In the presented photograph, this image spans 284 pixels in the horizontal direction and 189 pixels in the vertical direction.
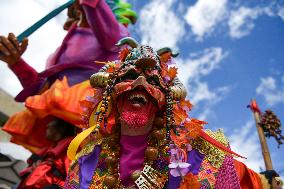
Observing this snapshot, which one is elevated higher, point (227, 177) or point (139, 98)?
point (139, 98)

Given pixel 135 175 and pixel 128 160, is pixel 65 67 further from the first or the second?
pixel 135 175

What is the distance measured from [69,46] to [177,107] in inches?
61.1

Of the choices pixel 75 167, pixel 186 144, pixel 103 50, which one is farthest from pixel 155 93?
pixel 103 50

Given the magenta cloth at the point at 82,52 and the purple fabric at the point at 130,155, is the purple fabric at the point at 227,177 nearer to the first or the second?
the purple fabric at the point at 130,155

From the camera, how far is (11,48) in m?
2.88

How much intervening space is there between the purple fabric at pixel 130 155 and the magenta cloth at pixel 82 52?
117 centimetres

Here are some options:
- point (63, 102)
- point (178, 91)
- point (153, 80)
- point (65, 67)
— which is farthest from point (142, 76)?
point (65, 67)

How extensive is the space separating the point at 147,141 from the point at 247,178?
0.54m

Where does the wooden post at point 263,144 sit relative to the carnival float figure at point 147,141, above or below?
above

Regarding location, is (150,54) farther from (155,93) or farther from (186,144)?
(186,144)

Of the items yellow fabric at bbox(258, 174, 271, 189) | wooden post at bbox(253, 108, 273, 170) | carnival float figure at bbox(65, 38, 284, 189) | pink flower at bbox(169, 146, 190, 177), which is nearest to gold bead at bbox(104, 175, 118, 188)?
carnival float figure at bbox(65, 38, 284, 189)

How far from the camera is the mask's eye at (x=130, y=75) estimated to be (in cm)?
186

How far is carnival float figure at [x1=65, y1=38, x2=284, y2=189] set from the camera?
1676mm

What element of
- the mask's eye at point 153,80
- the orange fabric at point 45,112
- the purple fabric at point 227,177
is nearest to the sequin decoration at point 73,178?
the mask's eye at point 153,80
